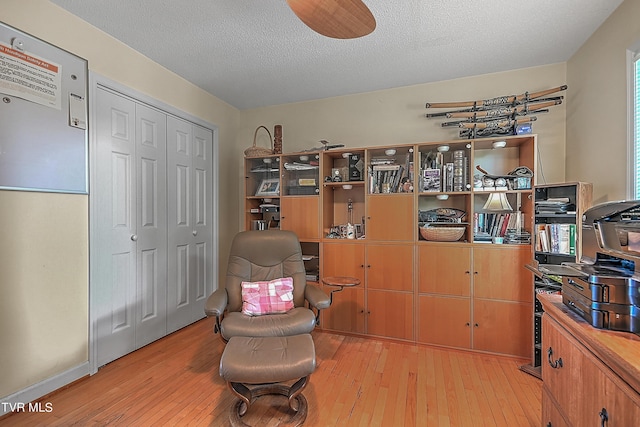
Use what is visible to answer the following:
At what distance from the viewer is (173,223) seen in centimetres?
277

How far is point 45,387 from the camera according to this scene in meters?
1.79

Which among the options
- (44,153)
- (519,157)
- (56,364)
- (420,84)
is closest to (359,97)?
(420,84)

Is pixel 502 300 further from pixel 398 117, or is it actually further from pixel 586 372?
pixel 398 117

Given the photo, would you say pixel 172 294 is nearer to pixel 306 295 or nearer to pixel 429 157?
pixel 306 295

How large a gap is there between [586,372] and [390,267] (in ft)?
5.63

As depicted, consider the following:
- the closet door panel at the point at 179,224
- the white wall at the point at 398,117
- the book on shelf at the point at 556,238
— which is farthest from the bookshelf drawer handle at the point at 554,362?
the closet door panel at the point at 179,224

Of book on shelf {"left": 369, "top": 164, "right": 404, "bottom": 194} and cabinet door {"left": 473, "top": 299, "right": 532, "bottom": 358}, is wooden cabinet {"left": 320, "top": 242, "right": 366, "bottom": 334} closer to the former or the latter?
book on shelf {"left": 369, "top": 164, "right": 404, "bottom": 194}

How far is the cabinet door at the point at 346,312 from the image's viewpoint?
2.72m

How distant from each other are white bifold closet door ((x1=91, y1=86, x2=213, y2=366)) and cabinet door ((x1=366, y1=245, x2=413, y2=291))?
1838 millimetres

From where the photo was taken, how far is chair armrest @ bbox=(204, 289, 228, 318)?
183 cm

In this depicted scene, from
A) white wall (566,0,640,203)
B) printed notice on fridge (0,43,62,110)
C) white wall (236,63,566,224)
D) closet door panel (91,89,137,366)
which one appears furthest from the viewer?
white wall (236,63,566,224)

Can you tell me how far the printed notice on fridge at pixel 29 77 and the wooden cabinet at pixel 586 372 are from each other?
9.67 ft

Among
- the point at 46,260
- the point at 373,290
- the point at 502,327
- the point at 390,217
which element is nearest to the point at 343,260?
the point at 373,290

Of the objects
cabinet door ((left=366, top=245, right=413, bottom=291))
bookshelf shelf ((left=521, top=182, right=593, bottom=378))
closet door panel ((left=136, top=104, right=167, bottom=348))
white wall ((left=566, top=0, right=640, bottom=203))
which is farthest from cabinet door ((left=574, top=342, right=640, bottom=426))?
closet door panel ((left=136, top=104, right=167, bottom=348))
